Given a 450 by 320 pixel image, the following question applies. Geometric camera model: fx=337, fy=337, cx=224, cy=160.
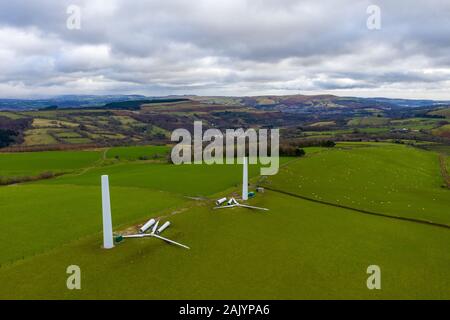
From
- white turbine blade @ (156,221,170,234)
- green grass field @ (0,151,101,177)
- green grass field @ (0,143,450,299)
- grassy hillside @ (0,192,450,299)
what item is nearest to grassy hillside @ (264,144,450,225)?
green grass field @ (0,143,450,299)

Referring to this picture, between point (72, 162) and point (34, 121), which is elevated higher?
point (34, 121)

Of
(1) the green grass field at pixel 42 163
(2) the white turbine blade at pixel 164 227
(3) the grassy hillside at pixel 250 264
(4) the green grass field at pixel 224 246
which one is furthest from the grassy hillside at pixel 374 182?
(1) the green grass field at pixel 42 163

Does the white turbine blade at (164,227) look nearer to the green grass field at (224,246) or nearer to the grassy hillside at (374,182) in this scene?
the green grass field at (224,246)

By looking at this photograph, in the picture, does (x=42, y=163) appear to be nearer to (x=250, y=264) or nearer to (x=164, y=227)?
(x=164, y=227)

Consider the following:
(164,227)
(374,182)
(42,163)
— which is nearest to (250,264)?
(164,227)

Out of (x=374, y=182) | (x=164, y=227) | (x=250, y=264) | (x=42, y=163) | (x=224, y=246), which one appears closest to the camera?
(x=250, y=264)

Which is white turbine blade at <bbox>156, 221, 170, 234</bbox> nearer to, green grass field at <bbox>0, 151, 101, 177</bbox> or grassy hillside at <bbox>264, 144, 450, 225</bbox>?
grassy hillside at <bbox>264, 144, 450, 225</bbox>

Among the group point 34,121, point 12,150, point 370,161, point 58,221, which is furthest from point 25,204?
point 34,121
